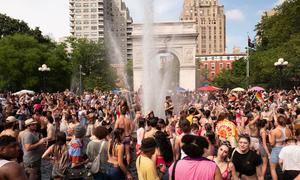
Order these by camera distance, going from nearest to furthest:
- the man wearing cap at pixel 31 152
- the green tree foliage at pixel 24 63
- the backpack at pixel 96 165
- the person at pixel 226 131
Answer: the backpack at pixel 96 165
the man wearing cap at pixel 31 152
the person at pixel 226 131
the green tree foliage at pixel 24 63

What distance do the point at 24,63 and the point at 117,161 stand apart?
47.1 metres

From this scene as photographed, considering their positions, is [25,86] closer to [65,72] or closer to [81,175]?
[65,72]

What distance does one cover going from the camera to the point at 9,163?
3.98m

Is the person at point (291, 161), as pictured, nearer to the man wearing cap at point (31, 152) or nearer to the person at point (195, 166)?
the person at point (195, 166)

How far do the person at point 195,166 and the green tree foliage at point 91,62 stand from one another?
2706 inches

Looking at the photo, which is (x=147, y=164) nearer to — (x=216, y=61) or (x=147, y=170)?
(x=147, y=170)

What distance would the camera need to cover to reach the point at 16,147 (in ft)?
14.6

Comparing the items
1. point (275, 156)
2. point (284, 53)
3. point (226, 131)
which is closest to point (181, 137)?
point (226, 131)

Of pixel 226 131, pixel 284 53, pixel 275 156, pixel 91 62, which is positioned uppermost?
pixel 91 62

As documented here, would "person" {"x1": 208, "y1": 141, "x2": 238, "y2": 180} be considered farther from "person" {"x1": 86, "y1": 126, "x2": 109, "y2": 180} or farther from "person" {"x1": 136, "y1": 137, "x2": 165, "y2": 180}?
"person" {"x1": 86, "y1": 126, "x2": 109, "y2": 180}

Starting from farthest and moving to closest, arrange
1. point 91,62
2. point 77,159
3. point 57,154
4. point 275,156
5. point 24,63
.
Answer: point 91,62, point 24,63, point 275,156, point 77,159, point 57,154

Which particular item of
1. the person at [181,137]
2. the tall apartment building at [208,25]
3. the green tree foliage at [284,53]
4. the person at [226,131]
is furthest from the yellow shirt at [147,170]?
the tall apartment building at [208,25]

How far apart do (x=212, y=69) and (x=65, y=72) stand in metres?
87.7

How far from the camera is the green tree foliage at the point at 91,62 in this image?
245 ft
